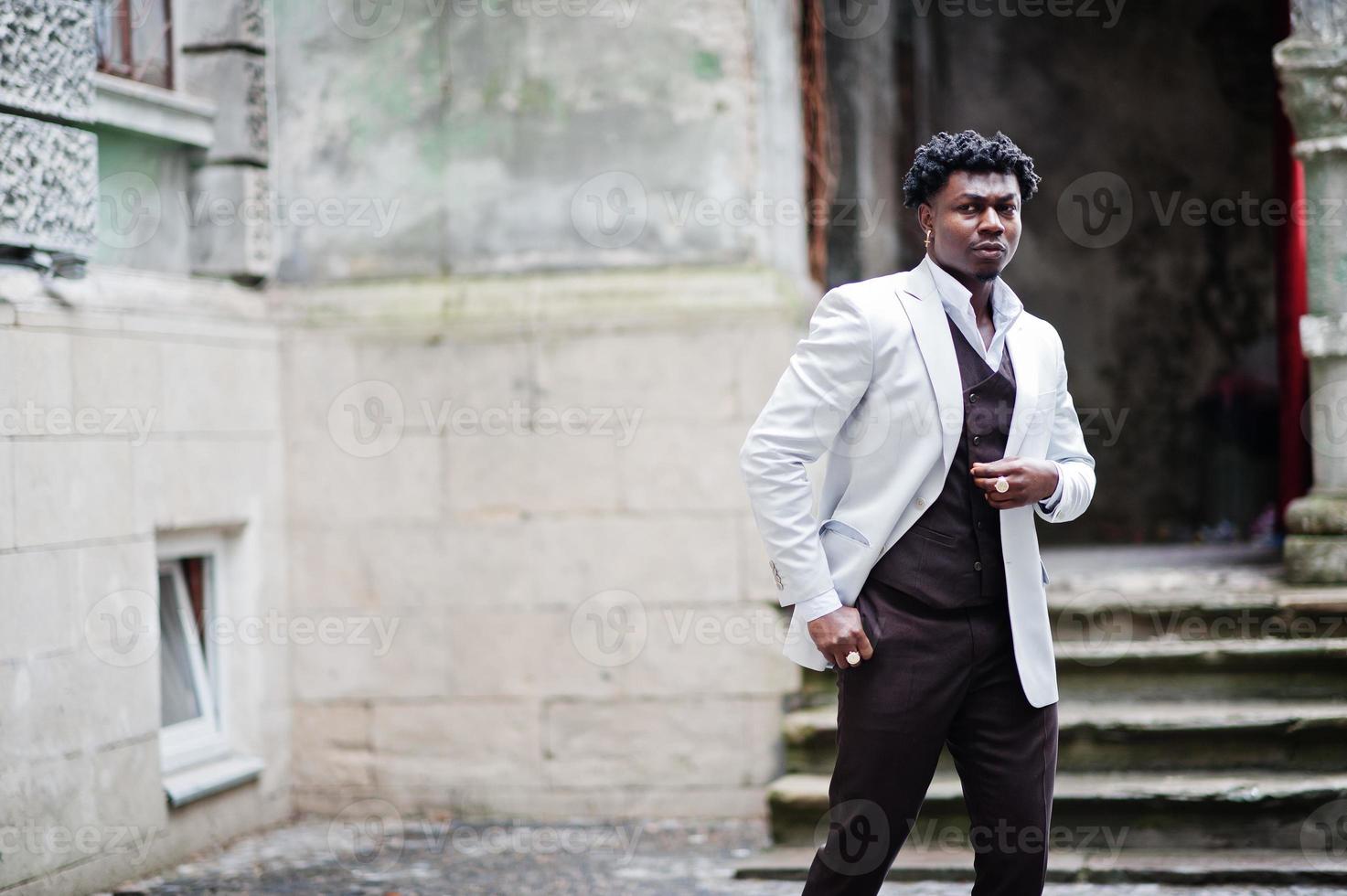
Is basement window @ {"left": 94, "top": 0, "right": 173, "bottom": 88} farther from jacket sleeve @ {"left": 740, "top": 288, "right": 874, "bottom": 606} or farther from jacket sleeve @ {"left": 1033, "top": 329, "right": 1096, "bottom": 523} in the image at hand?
jacket sleeve @ {"left": 1033, "top": 329, "right": 1096, "bottom": 523}

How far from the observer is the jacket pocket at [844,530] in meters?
3.21

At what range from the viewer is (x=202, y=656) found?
5.82m

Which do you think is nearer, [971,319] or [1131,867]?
[971,319]

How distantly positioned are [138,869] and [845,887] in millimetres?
2944

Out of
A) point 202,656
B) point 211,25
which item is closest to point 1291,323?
point 211,25

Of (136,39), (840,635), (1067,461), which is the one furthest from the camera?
(136,39)

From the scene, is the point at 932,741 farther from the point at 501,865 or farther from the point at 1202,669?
the point at 1202,669

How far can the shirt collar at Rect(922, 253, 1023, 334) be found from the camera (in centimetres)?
328

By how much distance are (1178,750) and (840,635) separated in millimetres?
2678

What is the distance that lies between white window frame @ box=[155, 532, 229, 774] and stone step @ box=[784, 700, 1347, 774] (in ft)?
7.71

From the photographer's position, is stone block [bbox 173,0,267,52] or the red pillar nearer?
stone block [bbox 173,0,267,52]

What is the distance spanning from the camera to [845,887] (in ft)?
10.4

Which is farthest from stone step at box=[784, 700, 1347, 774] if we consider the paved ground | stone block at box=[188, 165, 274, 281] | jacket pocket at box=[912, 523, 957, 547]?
stone block at box=[188, 165, 274, 281]

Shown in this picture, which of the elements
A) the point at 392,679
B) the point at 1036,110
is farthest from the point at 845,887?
the point at 1036,110
